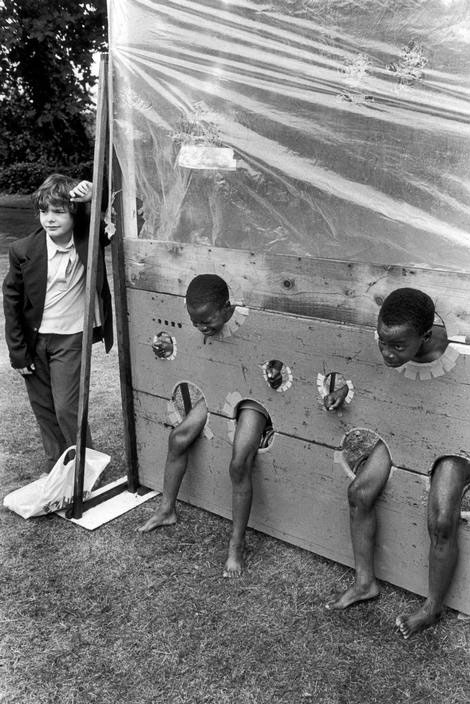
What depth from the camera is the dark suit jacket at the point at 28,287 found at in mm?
2799

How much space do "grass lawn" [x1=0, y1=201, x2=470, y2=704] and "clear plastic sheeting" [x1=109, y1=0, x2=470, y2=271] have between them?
4.06ft

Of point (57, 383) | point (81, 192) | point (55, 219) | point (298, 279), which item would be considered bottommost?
point (57, 383)

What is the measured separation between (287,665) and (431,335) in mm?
1140

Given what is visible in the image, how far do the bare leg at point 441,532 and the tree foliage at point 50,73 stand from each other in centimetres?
920

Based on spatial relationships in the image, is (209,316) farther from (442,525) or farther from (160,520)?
(442,525)

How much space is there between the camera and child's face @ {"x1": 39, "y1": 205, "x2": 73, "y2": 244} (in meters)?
2.72

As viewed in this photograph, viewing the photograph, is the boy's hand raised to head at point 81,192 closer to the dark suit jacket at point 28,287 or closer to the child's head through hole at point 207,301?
the dark suit jacket at point 28,287

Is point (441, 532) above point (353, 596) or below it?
above

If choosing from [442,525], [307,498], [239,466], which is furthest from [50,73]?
[442,525]

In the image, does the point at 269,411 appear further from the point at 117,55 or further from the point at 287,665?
the point at 117,55

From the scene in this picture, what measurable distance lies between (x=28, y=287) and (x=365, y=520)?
1748 mm

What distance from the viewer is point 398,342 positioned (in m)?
1.91

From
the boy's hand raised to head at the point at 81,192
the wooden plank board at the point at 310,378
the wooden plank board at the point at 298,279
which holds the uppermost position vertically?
the boy's hand raised to head at the point at 81,192

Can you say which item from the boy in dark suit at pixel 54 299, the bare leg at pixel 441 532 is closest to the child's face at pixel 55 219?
the boy in dark suit at pixel 54 299
